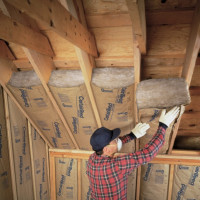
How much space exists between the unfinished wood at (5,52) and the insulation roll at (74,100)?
512 millimetres

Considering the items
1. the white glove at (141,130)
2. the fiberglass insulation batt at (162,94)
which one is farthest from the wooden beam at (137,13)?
the white glove at (141,130)

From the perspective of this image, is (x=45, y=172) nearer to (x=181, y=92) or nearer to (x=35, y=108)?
(x=35, y=108)

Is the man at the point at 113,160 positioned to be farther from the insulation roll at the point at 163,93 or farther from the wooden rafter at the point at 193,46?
the wooden rafter at the point at 193,46

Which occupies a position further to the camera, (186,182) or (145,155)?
(186,182)

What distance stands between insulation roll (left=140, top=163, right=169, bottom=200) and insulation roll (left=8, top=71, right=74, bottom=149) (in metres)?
1.25

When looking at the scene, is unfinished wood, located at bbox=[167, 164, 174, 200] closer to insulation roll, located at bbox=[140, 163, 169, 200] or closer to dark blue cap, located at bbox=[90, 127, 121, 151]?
insulation roll, located at bbox=[140, 163, 169, 200]

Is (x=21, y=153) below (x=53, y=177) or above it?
above

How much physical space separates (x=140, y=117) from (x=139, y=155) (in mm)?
553

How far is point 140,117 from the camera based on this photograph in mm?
2246

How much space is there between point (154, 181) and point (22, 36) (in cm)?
272

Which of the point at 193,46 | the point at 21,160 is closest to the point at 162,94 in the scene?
the point at 193,46

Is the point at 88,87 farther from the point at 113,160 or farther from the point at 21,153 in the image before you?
the point at 21,153

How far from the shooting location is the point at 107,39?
188cm

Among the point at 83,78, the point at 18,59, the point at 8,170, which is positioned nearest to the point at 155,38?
the point at 83,78
